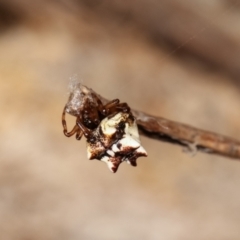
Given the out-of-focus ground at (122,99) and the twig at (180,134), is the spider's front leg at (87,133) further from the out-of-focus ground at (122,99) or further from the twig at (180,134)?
the out-of-focus ground at (122,99)

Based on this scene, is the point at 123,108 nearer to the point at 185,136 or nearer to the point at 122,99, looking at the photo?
the point at 185,136

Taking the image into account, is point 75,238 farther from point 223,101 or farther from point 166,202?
point 223,101

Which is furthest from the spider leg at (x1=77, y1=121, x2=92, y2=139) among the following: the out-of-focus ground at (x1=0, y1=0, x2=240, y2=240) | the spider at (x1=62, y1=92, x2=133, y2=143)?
the out-of-focus ground at (x1=0, y1=0, x2=240, y2=240)

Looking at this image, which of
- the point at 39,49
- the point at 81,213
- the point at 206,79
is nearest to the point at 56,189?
the point at 81,213

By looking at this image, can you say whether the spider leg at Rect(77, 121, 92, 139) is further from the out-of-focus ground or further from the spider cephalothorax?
the out-of-focus ground

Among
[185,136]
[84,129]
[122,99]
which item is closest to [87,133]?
[84,129]
